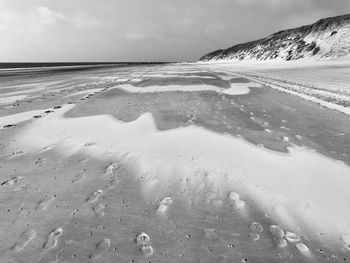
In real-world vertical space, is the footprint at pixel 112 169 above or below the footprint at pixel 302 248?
below

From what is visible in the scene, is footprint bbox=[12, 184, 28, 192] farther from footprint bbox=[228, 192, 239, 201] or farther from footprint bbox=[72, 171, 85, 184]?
footprint bbox=[228, 192, 239, 201]

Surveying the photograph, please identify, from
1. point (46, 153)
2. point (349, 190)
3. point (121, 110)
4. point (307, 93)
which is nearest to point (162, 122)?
point (121, 110)

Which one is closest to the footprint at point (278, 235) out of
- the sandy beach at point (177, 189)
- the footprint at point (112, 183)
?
the sandy beach at point (177, 189)

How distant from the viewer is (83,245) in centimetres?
218

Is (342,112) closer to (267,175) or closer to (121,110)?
(267,175)

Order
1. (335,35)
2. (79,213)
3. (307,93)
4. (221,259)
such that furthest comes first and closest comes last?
(335,35)
(307,93)
(79,213)
(221,259)

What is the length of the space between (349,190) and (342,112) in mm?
4007

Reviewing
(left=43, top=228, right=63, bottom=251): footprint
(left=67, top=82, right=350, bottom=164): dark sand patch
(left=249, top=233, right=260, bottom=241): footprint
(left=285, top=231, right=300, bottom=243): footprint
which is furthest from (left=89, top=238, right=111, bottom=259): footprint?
(left=67, top=82, right=350, bottom=164): dark sand patch

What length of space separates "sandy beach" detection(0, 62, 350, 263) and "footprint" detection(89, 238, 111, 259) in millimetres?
12

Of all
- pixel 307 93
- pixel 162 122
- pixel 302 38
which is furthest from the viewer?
pixel 302 38

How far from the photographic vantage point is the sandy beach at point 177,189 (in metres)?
2.18

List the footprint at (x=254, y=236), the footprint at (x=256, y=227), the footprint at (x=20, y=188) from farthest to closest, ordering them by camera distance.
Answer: the footprint at (x=20, y=188) < the footprint at (x=256, y=227) < the footprint at (x=254, y=236)

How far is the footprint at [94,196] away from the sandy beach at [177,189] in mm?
10

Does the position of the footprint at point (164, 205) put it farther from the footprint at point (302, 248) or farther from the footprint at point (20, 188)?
the footprint at point (20, 188)
